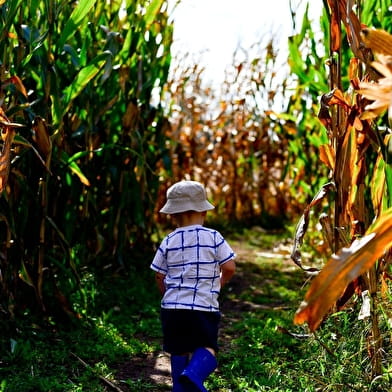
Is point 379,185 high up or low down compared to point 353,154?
down

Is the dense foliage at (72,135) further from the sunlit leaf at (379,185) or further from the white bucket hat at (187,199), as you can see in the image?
the sunlit leaf at (379,185)

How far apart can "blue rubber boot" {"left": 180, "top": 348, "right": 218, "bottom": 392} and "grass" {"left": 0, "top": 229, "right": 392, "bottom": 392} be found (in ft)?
0.92

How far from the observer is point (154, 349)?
3537 mm

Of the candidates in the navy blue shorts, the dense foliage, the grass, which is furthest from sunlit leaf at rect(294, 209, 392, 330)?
the dense foliage

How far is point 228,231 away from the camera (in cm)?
719

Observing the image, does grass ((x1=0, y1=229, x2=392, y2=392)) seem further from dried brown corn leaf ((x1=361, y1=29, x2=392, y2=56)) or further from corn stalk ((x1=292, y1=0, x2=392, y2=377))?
dried brown corn leaf ((x1=361, y1=29, x2=392, y2=56))

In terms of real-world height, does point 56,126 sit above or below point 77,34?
below

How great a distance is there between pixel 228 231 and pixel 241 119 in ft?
3.91

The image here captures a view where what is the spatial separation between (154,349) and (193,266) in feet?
3.28

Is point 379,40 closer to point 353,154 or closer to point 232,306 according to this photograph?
point 353,154

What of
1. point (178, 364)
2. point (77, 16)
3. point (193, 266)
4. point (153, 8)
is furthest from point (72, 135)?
point (178, 364)

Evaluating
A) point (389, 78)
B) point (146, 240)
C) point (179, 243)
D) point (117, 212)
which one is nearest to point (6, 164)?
point (179, 243)

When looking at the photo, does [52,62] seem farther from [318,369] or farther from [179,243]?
[318,369]

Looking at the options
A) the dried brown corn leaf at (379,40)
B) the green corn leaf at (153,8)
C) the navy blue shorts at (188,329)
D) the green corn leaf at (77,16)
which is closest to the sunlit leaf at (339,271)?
the dried brown corn leaf at (379,40)
